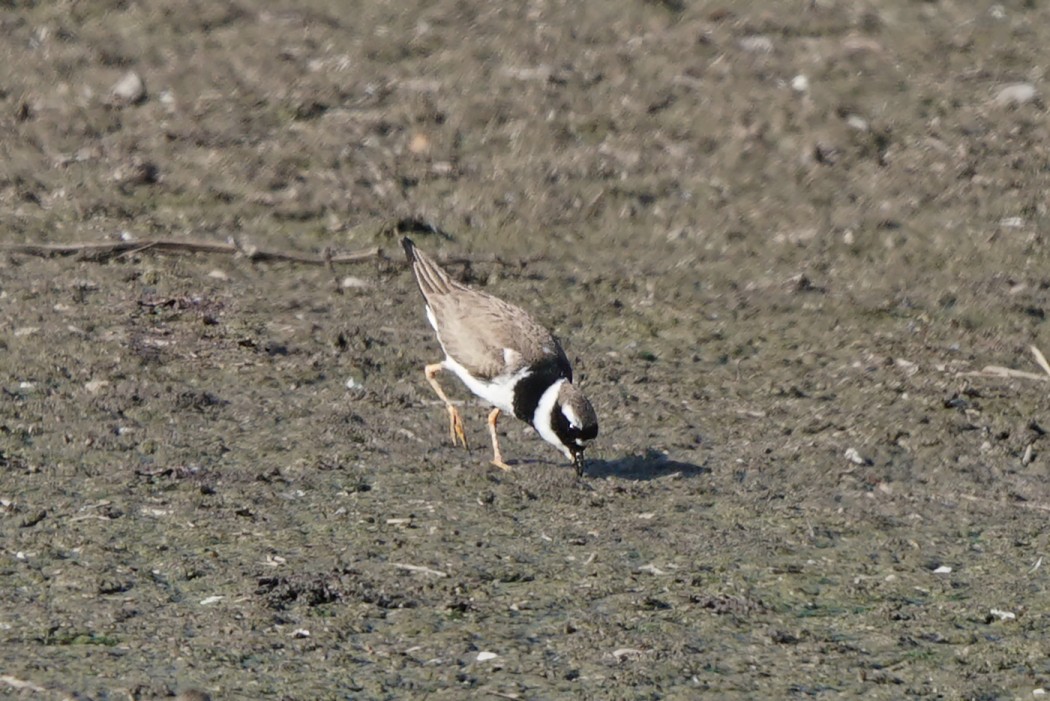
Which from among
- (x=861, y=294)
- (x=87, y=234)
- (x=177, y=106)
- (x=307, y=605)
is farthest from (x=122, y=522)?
(x=177, y=106)

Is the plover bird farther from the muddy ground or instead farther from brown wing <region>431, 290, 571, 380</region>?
the muddy ground

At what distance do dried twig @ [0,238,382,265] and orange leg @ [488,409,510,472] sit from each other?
2.22 m

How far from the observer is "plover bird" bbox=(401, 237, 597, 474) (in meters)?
8.20

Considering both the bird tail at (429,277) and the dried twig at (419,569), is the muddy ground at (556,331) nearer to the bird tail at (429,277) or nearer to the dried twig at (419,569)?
the dried twig at (419,569)

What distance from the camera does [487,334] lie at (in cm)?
884

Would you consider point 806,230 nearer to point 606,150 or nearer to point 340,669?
point 606,150

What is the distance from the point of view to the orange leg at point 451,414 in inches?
345

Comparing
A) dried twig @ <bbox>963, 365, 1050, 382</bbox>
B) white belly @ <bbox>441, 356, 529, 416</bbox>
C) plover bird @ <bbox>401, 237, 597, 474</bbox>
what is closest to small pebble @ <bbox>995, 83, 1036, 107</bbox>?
dried twig @ <bbox>963, 365, 1050, 382</bbox>

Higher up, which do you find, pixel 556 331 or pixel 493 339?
pixel 493 339

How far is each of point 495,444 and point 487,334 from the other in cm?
60

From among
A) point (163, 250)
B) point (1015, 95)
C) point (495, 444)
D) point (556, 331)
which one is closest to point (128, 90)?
point (163, 250)

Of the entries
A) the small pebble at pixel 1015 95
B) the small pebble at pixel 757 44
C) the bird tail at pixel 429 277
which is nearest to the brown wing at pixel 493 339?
the bird tail at pixel 429 277

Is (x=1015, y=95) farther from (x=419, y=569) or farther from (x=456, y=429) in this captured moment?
(x=419, y=569)

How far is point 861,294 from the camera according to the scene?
10.9m
